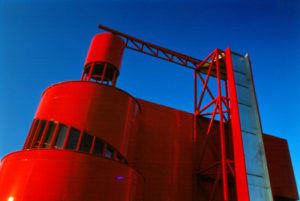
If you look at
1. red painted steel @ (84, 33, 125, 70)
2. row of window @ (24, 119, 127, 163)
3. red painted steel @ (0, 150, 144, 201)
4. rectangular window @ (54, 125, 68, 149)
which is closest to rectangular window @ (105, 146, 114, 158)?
row of window @ (24, 119, 127, 163)

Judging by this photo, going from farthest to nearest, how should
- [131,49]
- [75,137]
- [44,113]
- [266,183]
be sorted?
[131,49] < [266,183] < [44,113] < [75,137]

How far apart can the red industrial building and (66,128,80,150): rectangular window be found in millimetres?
45

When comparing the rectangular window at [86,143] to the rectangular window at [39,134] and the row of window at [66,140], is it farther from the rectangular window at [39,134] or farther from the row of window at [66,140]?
the rectangular window at [39,134]

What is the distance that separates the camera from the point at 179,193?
18234 millimetres

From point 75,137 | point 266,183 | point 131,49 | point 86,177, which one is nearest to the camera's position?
point 86,177

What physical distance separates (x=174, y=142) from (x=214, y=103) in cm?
450

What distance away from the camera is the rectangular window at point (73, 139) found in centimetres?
1253

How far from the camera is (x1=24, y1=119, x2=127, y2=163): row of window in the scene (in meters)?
12.6

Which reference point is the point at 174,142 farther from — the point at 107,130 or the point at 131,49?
the point at 131,49

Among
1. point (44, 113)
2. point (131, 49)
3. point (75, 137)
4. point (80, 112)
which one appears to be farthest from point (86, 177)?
point (131, 49)

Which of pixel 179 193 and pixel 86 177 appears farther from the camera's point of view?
pixel 179 193

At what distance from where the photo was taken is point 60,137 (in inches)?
503

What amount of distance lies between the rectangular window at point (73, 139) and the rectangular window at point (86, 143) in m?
0.27

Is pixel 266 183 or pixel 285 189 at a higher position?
pixel 285 189
